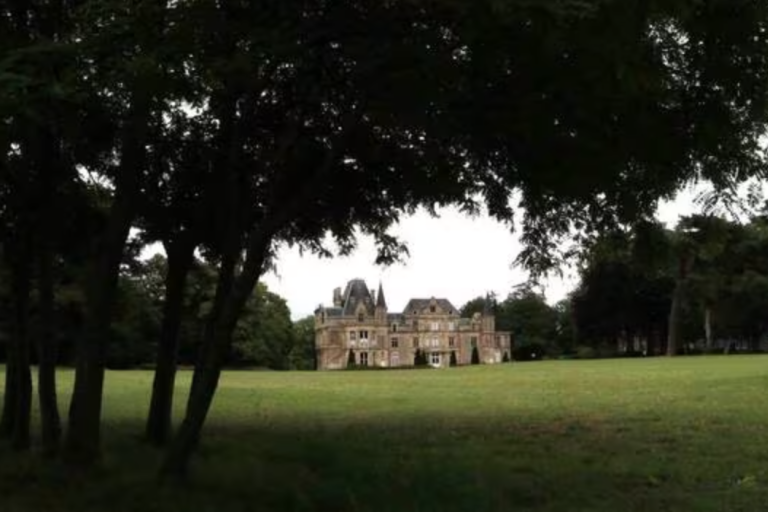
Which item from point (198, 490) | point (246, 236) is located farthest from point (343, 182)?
point (198, 490)

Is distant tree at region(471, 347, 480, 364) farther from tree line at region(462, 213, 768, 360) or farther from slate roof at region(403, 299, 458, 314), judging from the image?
slate roof at region(403, 299, 458, 314)

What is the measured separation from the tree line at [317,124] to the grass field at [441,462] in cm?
83

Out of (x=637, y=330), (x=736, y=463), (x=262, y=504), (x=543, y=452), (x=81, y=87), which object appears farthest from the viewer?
(x=637, y=330)

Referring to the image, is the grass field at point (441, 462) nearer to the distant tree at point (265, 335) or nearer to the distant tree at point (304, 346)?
the distant tree at point (265, 335)

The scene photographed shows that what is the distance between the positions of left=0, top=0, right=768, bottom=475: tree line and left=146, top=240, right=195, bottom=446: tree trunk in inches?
1.3

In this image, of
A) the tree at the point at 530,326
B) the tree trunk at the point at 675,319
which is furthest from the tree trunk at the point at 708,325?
the tree at the point at 530,326

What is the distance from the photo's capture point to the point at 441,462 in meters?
14.6

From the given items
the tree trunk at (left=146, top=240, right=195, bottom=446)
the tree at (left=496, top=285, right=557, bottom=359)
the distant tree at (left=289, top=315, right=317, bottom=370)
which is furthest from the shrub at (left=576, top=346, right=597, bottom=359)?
the tree trunk at (left=146, top=240, right=195, bottom=446)

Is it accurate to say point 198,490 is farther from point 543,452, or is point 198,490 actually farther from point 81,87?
point 543,452

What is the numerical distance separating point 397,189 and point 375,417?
12331mm

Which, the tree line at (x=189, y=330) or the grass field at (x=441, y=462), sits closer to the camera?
the grass field at (x=441, y=462)

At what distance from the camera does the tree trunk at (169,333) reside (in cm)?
1466

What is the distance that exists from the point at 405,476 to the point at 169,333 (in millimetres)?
4172

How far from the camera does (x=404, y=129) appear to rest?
10.2 metres
